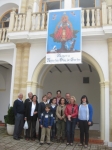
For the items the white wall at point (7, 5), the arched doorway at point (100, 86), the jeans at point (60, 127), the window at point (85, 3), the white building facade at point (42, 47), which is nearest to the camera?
the jeans at point (60, 127)

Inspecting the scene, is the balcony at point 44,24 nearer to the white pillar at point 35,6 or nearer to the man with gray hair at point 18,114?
the white pillar at point 35,6

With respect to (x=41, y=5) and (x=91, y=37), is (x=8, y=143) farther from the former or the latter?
(x=41, y=5)

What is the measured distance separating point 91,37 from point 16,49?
134 inches

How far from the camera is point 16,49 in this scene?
8.32 metres

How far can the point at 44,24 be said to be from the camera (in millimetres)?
8023

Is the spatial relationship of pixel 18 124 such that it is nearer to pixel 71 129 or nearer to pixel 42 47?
pixel 71 129

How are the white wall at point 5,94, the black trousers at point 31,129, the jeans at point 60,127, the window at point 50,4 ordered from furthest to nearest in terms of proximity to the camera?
the white wall at point 5,94, the window at point 50,4, the black trousers at point 31,129, the jeans at point 60,127

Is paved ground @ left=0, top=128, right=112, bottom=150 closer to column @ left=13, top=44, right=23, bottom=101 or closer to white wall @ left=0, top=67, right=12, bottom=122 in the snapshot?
column @ left=13, top=44, right=23, bottom=101

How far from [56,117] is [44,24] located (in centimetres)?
413

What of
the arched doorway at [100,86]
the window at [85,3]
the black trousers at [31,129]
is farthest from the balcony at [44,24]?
the black trousers at [31,129]

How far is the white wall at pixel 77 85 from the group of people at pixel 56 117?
15.7ft

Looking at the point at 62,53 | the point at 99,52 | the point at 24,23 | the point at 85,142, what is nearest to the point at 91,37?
the point at 99,52

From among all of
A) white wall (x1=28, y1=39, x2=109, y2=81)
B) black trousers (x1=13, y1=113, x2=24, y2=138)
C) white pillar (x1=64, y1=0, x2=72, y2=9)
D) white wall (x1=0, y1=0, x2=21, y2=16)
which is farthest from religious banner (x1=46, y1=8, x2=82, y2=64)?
white wall (x1=0, y1=0, x2=21, y2=16)

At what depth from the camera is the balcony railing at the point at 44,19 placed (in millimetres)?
7301
